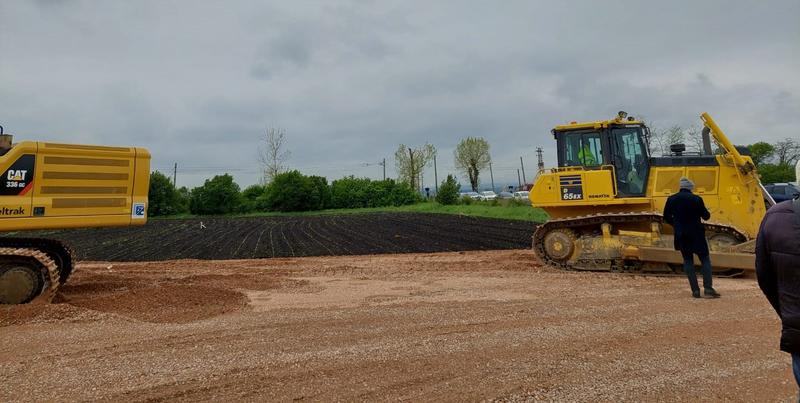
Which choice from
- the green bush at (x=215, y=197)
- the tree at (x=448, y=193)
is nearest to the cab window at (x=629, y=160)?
the tree at (x=448, y=193)

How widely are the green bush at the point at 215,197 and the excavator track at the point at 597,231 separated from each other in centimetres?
4876

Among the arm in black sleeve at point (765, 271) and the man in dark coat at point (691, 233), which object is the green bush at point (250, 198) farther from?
the arm in black sleeve at point (765, 271)

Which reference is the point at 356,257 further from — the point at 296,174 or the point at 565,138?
the point at 296,174

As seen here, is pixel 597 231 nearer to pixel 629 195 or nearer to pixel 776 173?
pixel 629 195

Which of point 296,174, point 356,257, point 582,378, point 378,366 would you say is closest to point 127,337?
point 378,366

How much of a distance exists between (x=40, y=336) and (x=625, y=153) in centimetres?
1046

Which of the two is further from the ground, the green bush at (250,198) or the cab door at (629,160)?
the green bush at (250,198)

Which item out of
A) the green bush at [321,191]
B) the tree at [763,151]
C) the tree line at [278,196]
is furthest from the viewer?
the green bush at [321,191]

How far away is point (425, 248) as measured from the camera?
53.8 ft

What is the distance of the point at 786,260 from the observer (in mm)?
2307

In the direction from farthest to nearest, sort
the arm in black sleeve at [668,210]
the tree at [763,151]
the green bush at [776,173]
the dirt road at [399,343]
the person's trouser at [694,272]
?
the tree at [763,151] < the green bush at [776,173] < the arm in black sleeve at [668,210] < the person's trouser at [694,272] < the dirt road at [399,343]

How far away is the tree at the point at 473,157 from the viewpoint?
81.7m

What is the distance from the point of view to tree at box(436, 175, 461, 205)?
47.4 metres

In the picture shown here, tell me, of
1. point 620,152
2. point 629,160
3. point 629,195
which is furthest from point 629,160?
point 629,195
